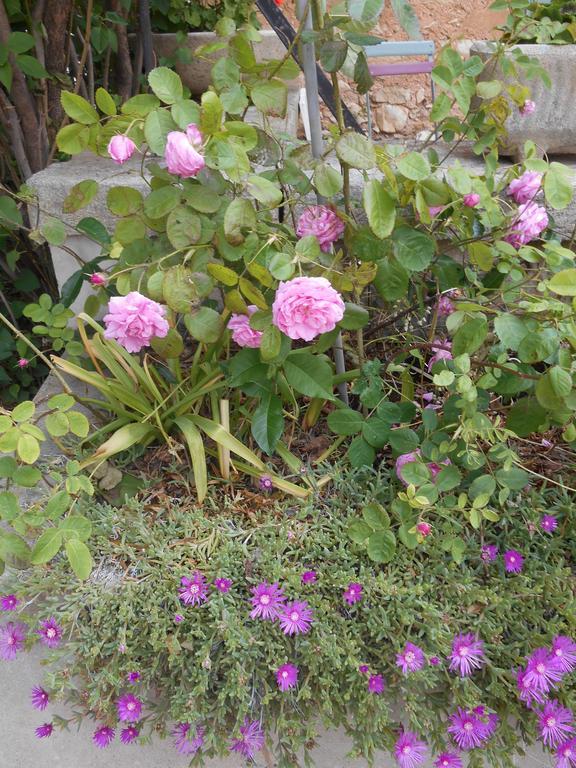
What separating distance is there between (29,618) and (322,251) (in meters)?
0.94

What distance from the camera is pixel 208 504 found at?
1.44 meters

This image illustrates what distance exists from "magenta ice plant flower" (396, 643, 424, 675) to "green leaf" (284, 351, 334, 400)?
48 centimetres

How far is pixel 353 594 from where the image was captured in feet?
3.90

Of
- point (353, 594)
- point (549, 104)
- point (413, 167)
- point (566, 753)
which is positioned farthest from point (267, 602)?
point (549, 104)

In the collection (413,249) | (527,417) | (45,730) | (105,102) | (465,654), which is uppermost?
(105,102)

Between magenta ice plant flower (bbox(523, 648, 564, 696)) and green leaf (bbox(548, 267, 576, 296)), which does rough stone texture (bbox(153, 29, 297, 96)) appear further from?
magenta ice plant flower (bbox(523, 648, 564, 696))

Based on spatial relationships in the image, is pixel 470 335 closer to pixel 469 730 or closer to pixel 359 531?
pixel 359 531

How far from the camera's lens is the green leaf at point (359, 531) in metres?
1.24

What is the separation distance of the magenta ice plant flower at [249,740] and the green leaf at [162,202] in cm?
96

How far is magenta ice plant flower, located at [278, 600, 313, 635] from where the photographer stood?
115 centimetres

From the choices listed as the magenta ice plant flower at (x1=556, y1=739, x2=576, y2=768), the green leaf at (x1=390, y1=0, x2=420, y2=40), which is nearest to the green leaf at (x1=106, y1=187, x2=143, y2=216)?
the green leaf at (x1=390, y1=0, x2=420, y2=40)

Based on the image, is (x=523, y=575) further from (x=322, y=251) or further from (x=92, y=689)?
(x=92, y=689)

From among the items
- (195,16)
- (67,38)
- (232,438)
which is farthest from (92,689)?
(195,16)

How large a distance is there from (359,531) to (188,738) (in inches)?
19.3
